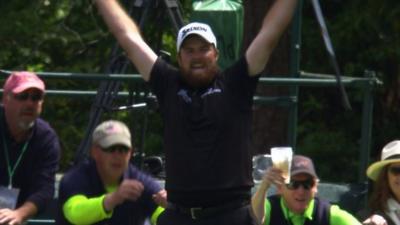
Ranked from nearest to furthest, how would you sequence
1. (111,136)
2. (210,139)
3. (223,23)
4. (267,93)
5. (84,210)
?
(210,139) < (84,210) < (111,136) < (223,23) < (267,93)

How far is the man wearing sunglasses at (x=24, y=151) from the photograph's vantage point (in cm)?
792

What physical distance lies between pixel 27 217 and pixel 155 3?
2122mm

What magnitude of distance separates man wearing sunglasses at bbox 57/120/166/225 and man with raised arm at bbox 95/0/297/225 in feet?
2.90

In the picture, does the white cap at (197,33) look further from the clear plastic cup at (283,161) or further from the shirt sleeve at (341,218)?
the shirt sleeve at (341,218)

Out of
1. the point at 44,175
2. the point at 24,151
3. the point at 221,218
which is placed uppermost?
the point at 24,151

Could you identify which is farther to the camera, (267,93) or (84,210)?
(267,93)

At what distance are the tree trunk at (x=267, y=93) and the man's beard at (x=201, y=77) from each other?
17.5 ft

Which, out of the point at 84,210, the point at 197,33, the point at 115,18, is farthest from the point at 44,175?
the point at 197,33

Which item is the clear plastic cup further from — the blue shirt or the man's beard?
the blue shirt

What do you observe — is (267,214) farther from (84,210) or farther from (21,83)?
(21,83)

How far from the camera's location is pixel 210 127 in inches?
274

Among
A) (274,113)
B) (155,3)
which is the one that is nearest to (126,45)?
(155,3)

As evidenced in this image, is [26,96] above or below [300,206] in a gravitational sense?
above

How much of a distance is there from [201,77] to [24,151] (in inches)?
54.6
